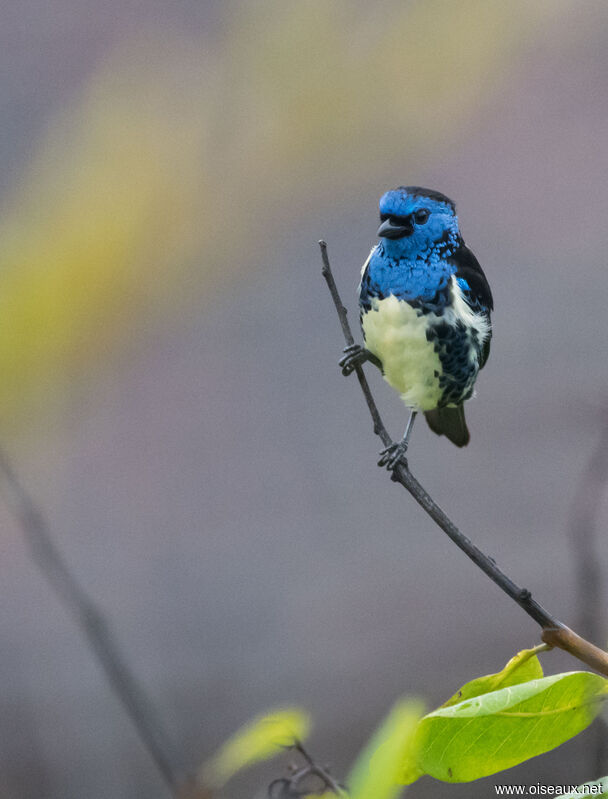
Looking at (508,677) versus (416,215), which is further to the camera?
(416,215)

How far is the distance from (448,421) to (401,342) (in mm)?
126

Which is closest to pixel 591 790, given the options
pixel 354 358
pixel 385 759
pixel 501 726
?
pixel 501 726

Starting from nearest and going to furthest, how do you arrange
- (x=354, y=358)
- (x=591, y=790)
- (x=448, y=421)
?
(x=591, y=790) → (x=354, y=358) → (x=448, y=421)

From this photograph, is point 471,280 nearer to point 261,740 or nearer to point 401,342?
point 401,342

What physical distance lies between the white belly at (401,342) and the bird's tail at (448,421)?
10cm

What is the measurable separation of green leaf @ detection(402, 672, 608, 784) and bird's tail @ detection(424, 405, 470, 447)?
35cm

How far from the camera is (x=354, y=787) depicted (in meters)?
0.26

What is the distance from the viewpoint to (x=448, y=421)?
2.41ft

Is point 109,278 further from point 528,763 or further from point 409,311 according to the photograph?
point 409,311

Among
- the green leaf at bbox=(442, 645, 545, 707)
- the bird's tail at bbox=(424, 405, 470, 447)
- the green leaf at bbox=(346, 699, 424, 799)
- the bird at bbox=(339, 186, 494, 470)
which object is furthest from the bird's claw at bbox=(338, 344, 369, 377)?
the green leaf at bbox=(346, 699, 424, 799)

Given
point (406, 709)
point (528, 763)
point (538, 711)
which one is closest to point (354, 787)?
point (406, 709)

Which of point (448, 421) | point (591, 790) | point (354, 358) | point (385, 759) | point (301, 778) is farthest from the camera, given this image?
point (448, 421)

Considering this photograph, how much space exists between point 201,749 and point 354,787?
1580 mm

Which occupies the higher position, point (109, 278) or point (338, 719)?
point (109, 278)
